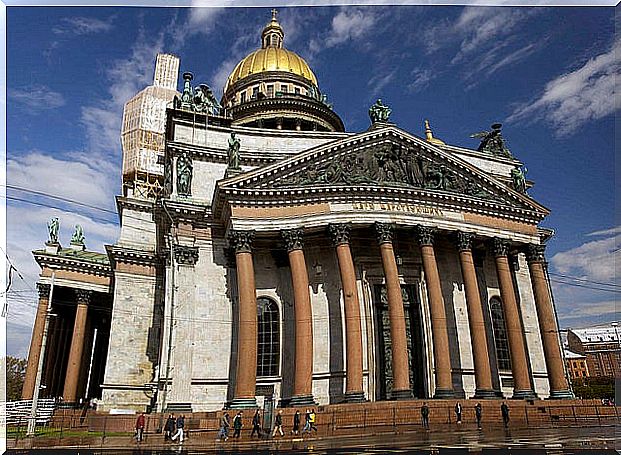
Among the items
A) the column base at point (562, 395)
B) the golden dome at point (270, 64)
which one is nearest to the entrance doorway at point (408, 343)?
the column base at point (562, 395)

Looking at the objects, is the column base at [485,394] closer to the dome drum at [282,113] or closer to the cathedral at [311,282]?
the cathedral at [311,282]

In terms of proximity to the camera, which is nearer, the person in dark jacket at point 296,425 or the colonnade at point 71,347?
the person in dark jacket at point 296,425

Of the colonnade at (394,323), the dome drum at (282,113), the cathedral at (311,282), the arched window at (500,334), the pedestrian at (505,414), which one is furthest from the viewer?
the dome drum at (282,113)

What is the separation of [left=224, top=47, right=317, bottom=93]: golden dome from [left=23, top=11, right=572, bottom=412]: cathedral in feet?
60.1

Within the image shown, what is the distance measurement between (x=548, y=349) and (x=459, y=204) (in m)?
10.5

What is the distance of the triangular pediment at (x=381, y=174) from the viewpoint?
103 ft

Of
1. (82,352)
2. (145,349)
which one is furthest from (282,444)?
(82,352)

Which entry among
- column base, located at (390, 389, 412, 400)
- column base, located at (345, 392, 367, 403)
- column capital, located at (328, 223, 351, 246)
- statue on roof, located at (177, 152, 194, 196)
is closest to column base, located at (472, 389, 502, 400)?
column base, located at (390, 389, 412, 400)

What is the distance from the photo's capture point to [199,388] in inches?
1205

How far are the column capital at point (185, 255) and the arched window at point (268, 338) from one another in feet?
→ 15.3

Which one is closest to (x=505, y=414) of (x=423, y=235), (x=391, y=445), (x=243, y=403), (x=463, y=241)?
(x=463, y=241)

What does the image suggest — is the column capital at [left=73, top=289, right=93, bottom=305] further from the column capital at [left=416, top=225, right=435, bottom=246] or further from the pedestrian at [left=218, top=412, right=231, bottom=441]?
the column capital at [left=416, top=225, right=435, bottom=246]

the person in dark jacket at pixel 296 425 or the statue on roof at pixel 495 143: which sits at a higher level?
the statue on roof at pixel 495 143

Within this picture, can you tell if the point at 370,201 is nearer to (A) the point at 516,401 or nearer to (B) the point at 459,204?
(B) the point at 459,204
